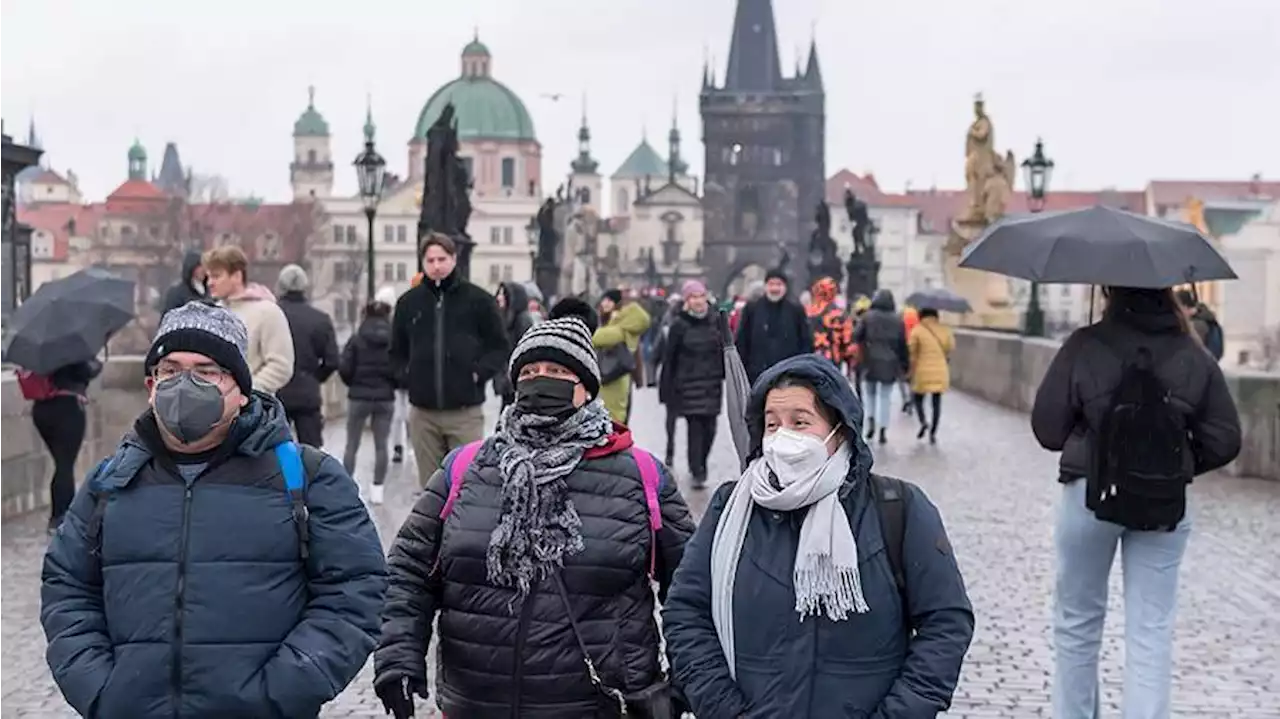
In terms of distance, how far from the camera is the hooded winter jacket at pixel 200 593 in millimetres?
3760

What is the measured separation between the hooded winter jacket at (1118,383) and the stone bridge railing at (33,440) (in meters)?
6.43

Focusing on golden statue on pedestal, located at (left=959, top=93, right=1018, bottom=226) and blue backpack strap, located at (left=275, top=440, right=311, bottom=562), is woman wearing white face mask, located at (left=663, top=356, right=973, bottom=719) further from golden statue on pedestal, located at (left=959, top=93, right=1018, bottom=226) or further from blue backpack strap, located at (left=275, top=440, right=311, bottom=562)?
golden statue on pedestal, located at (left=959, top=93, right=1018, bottom=226)

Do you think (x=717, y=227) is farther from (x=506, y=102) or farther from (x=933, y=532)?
(x=933, y=532)

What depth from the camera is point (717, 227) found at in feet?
398

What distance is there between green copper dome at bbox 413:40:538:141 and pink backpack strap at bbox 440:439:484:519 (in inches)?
5154

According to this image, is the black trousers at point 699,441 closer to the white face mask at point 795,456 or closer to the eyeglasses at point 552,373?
the eyeglasses at point 552,373

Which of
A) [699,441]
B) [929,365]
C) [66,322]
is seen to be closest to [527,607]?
[66,322]

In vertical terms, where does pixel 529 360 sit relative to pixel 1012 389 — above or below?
above

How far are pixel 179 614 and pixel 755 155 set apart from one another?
4667 inches

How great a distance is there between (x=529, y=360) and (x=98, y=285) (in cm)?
711

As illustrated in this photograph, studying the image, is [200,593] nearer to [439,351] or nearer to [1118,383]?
[1118,383]

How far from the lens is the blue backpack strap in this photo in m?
3.86

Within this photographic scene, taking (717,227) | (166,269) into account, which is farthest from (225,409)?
(717,227)

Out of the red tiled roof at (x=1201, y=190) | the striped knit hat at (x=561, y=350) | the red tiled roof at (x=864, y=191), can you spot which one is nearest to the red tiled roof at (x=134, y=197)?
the red tiled roof at (x=864, y=191)
